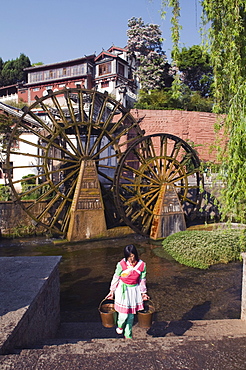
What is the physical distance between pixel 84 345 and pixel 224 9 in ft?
14.7

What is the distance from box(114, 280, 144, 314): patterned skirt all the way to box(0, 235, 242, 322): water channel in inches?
82.7

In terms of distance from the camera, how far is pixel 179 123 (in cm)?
2261

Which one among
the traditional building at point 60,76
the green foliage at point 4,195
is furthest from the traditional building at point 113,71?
the green foliage at point 4,195

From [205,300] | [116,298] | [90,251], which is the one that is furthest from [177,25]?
[90,251]

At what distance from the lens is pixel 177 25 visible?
15.5 feet

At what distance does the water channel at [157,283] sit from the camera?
18.6 feet

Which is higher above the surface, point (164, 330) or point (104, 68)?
point (104, 68)

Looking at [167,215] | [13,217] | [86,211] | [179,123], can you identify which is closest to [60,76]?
[179,123]

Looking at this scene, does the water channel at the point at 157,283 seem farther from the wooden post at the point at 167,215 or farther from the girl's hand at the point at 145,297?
the girl's hand at the point at 145,297

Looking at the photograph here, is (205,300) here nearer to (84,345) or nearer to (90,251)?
(84,345)

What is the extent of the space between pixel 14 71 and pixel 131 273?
44.0 meters

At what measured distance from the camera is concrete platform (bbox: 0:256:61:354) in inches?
112

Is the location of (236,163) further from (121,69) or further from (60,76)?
(60,76)

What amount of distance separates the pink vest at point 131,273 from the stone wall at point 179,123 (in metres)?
19.1
